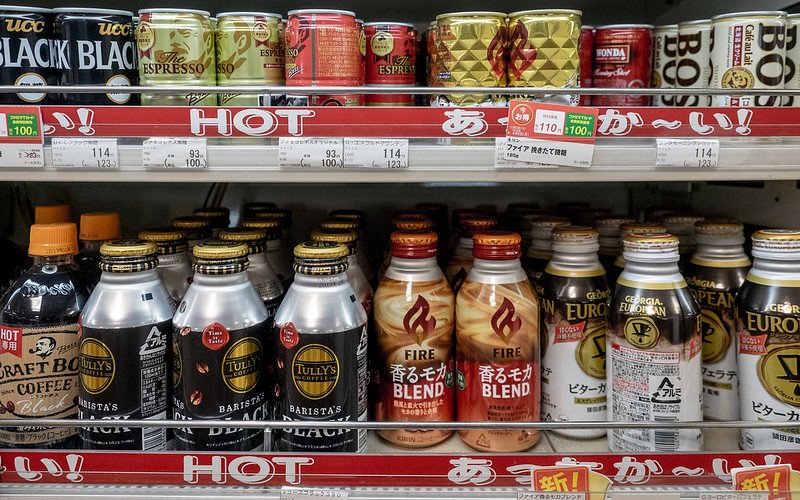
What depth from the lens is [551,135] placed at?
89 cm

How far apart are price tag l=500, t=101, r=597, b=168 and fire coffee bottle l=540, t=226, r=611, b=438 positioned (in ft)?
0.60

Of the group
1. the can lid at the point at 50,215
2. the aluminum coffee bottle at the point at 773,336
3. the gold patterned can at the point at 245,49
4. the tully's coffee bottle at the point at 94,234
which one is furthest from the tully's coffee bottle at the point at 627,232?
the can lid at the point at 50,215

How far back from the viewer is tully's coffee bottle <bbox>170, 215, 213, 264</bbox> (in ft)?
3.78

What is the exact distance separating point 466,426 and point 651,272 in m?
0.37

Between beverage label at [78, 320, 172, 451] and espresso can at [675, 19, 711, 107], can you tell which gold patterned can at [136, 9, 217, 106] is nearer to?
beverage label at [78, 320, 172, 451]

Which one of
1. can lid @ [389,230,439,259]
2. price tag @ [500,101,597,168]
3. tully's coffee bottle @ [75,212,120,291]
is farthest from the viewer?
tully's coffee bottle @ [75,212,120,291]

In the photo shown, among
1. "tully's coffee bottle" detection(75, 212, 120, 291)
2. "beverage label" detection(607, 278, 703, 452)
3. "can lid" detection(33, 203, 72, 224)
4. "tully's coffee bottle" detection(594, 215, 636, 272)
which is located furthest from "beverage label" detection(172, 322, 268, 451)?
"tully's coffee bottle" detection(594, 215, 636, 272)

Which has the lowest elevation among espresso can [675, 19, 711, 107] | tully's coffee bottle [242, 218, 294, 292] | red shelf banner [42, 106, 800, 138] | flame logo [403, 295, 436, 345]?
flame logo [403, 295, 436, 345]

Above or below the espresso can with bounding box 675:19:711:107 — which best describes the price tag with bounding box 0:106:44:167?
below

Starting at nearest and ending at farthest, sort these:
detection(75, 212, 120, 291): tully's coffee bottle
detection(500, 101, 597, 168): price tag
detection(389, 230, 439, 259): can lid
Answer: detection(500, 101, 597, 168): price tag → detection(389, 230, 439, 259): can lid → detection(75, 212, 120, 291): tully's coffee bottle

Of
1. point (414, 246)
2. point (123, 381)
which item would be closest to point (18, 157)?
point (123, 381)

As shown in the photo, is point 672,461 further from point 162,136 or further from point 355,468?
point 162,136

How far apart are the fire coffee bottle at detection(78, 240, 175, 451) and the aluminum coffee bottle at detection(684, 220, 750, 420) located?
91 centimetres

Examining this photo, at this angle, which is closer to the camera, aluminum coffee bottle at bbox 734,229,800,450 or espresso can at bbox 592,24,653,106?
aluminum coffee bottle at bbox 734,229,800,450
